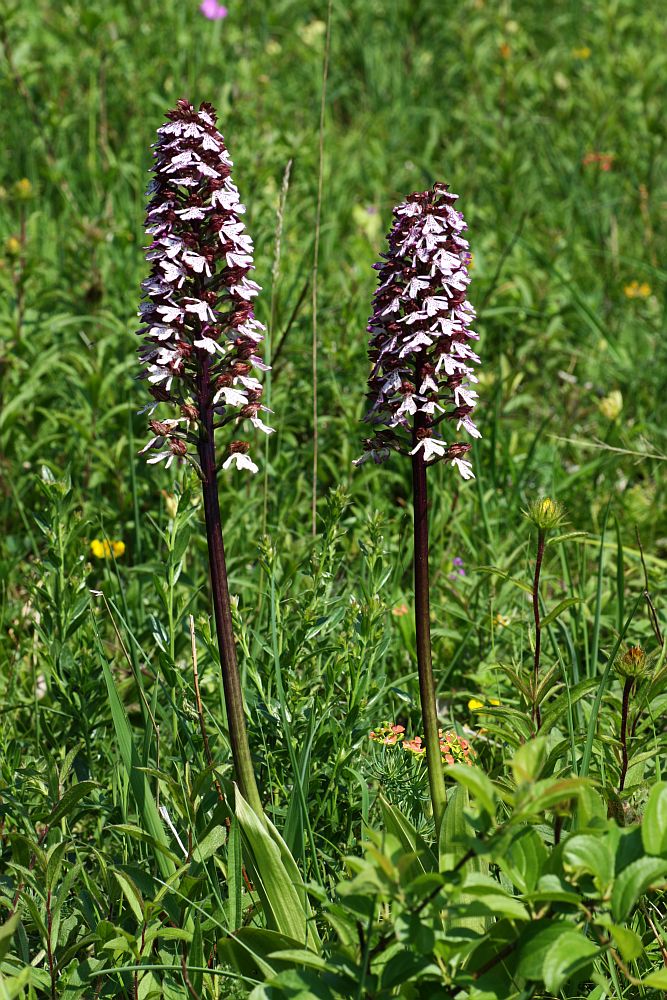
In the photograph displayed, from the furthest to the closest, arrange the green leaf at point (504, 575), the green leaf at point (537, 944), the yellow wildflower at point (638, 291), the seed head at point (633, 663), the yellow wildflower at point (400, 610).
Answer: the yellow wildflower at point (638, 291), the yellow wildflower at point (400, 610), the green leaf at point (504, 575), the seed head at point (633, 663), the green leaf at point (537, 944)

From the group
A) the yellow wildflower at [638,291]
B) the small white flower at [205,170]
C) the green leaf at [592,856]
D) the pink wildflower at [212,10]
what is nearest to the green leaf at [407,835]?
the green leaf at [592,856]

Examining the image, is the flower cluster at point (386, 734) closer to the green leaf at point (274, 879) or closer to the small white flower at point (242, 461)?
the green leaf at point (274, 879)

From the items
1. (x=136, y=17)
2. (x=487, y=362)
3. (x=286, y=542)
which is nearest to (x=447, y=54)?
(x=136, y=17)

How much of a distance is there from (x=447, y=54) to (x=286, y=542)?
5008 mm

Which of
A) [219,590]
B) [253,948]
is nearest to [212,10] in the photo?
[219,590]

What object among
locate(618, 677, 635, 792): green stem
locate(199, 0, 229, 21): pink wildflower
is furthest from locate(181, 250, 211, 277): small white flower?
locate(199, 0, 229, 21): pink wildflower

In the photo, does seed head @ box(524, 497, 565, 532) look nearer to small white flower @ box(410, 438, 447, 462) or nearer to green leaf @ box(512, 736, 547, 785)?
small white flower @ box(410, 438, 447, 462)

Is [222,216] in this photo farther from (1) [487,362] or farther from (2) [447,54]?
(2) [447,54]

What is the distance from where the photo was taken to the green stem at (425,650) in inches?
76.3

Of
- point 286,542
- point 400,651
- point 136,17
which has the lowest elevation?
point 400,651

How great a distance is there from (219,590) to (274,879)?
0.55m

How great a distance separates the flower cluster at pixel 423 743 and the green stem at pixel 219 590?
44 centimetres

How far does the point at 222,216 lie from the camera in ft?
6.24

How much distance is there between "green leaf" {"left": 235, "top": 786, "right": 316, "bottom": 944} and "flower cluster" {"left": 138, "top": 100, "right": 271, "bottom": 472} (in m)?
0.67
